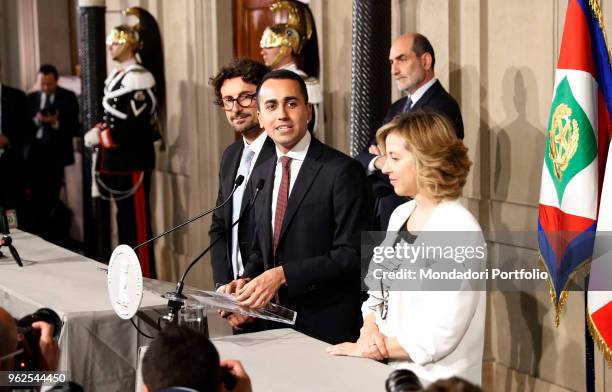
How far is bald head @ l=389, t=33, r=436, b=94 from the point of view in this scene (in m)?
4.57

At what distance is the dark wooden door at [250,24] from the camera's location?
680cm

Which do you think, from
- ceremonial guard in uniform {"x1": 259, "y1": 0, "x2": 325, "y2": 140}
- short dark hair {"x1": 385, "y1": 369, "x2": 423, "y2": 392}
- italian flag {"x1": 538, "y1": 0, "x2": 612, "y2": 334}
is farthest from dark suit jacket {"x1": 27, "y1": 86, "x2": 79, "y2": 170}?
short dark hair {"x1": 385, "y1": 369, "x2": 423, "y2": 392}

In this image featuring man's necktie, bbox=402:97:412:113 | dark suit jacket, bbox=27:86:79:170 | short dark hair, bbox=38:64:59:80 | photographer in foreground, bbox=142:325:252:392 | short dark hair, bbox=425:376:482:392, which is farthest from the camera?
short dark hair, bbox=38:64:59:80

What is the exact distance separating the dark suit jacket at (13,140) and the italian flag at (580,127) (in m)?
6.24

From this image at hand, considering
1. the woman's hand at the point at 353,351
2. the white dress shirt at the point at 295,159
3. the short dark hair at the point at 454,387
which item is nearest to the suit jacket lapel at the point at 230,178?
the white dress shirt at the point at 295,159

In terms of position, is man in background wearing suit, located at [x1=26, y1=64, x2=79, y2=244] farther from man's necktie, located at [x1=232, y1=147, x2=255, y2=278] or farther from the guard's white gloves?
man's necktie, located at [x1=232, y1=147, x2=255, y2=278]

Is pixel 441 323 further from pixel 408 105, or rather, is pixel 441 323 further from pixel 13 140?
pixel 13 140

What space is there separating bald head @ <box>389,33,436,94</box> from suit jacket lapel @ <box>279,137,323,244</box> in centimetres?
144

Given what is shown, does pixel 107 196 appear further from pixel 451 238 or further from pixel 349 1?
pixel 451 238

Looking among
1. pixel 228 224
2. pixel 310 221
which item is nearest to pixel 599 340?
pixel 310 221

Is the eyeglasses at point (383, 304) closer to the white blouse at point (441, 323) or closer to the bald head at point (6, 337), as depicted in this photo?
the white blouse at point (441, 323)

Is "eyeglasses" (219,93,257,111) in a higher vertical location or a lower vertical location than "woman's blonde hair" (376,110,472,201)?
higher

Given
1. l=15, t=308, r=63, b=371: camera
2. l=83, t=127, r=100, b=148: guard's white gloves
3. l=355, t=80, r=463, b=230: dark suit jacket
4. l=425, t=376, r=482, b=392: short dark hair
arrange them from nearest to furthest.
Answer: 1. l=425, t=376, r=482, b=392: short dark hair
2. l=15, t=308, r=63, b=371: camera
3. l=355, t=80, r=463, b=230: dark suit jacket
4. l=83, t=127, r=100, b=148: guard's white gloves

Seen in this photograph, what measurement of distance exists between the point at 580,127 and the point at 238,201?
48.1 inches
